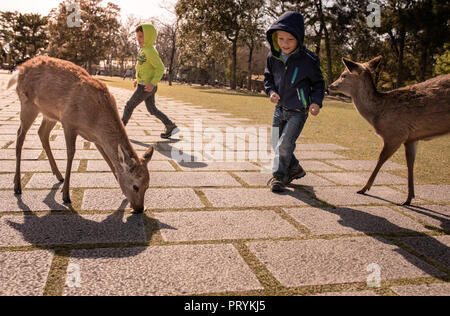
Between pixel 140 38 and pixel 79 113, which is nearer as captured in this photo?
pixel 79 113

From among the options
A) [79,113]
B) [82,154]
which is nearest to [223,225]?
[79,113]

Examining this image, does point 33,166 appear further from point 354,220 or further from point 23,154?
point 354,220

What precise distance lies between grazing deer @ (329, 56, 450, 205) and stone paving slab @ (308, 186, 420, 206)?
0.47ft

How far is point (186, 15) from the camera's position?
4028 cm

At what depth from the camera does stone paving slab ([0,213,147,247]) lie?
2.90 meters

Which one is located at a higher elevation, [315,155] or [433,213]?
[315,155]

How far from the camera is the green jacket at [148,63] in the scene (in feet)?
25.2

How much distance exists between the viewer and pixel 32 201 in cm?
373

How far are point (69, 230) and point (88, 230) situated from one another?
0.49ft

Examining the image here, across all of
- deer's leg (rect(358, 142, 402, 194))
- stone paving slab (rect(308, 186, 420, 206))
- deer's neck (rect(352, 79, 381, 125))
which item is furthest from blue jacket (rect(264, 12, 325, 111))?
stone paving slab (rect(308, 186, 420, 206))

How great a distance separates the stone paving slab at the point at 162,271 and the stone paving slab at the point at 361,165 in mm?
3743

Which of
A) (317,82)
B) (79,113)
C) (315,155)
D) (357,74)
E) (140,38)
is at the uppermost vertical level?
(140,38)
